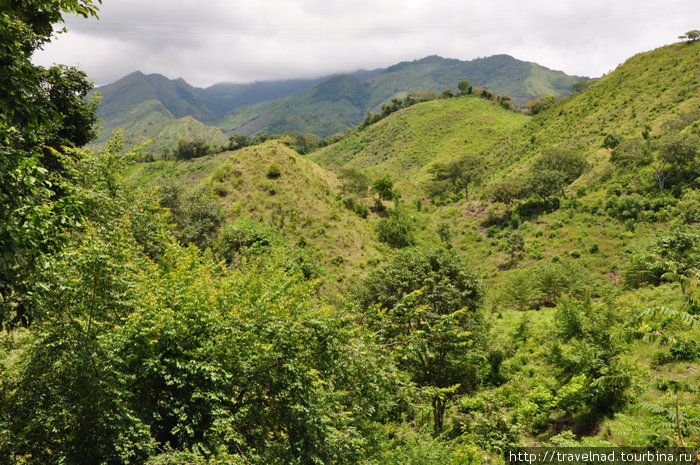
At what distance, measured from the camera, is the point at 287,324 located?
7070mm

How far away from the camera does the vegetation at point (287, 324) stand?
226 inches

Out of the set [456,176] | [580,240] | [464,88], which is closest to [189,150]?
[456,176]

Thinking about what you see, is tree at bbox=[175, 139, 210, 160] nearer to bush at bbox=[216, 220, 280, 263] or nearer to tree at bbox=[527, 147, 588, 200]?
bush at bbox=[216, 220, 280, 263]

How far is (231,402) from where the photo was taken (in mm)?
7109

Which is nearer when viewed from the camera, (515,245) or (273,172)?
(515,245)

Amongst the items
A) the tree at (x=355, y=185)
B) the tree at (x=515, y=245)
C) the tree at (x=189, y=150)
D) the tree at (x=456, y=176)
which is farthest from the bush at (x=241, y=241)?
the tree at (x=189, y=150)

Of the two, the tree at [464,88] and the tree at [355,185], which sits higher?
the tree at [464,88]

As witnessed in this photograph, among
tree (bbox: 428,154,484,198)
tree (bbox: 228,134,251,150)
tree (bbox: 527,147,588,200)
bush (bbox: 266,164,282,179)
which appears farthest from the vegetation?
tree (bbox: 228,134,251,150)

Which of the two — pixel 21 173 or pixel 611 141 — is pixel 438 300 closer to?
pixel 21 173

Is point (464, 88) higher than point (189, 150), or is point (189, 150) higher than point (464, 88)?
point (464, 88)

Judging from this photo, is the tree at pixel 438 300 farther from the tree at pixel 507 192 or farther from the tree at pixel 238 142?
the tree at pixel 238 142

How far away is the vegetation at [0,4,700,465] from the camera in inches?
226

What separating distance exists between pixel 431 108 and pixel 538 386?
326 ft

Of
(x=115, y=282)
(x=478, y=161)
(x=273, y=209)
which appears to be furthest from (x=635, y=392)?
(x=478, y=161)
